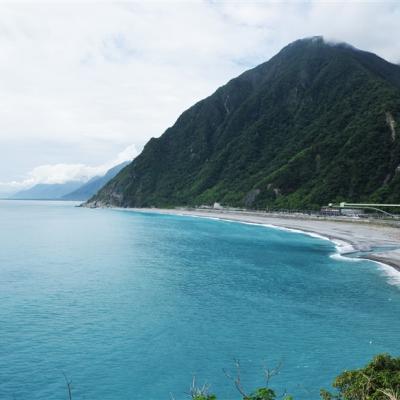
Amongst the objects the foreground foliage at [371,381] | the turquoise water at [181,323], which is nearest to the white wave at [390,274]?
the turquoise water at [181,323]

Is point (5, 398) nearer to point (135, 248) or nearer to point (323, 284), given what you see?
point (323, 284)

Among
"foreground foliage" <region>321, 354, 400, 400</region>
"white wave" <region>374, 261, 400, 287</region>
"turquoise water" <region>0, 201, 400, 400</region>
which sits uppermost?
"foreground foliage" <region>321, 354, 400, 400</region>

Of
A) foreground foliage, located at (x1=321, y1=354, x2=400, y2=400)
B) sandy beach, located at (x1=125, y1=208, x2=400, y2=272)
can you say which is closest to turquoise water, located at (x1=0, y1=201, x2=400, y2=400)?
foreground foliage, located at (x1=321, y1=354, x2=400, y2=400)

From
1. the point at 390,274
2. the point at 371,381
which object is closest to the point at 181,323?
the point at 371,381

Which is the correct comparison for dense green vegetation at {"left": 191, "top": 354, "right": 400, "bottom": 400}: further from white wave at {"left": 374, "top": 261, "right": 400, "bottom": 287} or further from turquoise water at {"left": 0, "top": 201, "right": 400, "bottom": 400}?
white wave at {"left": 374, "top": 261, "right": 400, "bottom": 287}

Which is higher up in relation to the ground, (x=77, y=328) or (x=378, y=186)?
(x=378, y=186)

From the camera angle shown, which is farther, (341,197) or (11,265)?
(341,197)

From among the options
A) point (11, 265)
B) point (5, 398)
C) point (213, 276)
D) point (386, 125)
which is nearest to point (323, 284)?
point (213, 276)
